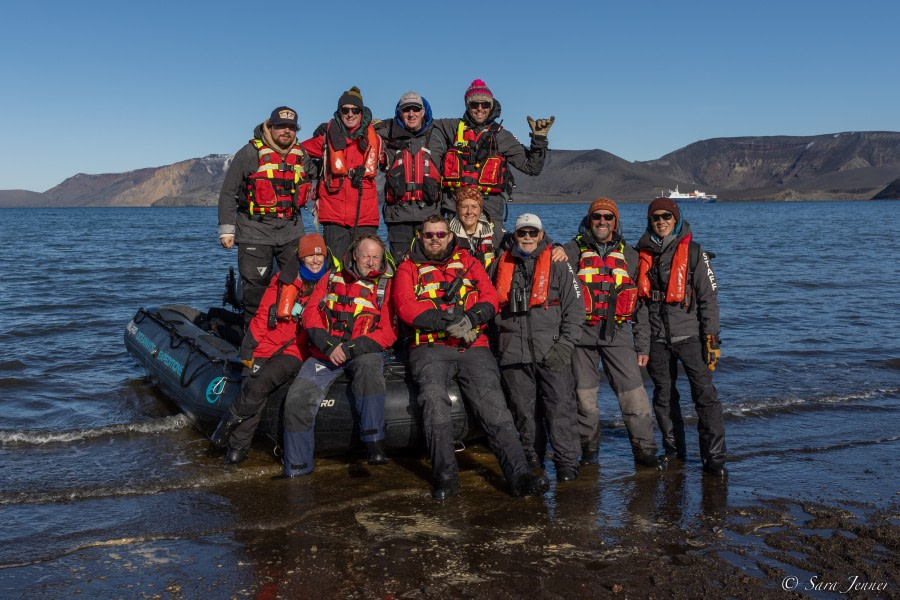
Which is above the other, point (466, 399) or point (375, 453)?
point (466, 399)

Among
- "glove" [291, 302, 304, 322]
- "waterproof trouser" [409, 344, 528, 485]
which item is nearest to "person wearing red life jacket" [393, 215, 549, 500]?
"waterproof trouser" [409, 344, 528, 485]

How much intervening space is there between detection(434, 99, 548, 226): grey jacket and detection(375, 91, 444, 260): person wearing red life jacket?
0.08 metres

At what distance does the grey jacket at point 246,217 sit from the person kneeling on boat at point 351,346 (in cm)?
116

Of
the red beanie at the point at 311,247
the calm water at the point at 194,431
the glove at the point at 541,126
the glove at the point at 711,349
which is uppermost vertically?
the glove at the point at 541,126

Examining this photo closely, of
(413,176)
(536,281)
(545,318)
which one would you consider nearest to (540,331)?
(545,318)

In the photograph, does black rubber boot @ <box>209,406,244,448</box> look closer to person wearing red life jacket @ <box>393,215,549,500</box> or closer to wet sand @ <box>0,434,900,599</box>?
wet sand @ <box>0,434,900,599</box>

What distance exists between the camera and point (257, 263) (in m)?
5.92

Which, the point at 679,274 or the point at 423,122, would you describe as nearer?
the point at 679,274

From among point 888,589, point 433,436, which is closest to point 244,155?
point 433,436

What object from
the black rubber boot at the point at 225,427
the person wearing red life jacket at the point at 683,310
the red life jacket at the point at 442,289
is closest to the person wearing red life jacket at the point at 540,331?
the red life jacket at the point at 442,289

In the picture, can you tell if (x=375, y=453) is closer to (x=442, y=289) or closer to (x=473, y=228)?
(x=442, y=289)

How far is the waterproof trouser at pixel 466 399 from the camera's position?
4.50m

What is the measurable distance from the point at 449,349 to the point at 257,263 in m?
2.00

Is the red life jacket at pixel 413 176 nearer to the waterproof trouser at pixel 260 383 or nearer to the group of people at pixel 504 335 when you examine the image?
the group of people at pixel 504 335
